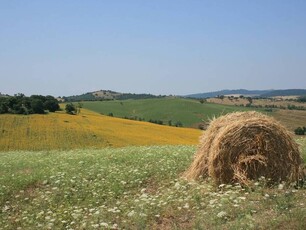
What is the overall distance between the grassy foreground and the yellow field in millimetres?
27148

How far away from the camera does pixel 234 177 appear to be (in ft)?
32.4

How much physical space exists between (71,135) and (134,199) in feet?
135

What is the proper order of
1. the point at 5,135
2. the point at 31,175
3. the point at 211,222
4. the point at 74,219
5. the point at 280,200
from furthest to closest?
the point at 5,135
the point at 31,175
the point at 74,219
the point at 280,200
the point at 211,222

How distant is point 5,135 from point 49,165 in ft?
126

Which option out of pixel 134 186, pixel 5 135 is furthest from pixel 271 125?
pixel 5 135

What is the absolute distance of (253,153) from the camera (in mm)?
10234

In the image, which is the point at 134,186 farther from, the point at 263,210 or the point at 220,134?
the point at 263,210

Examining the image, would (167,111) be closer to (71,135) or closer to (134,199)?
(71,135)

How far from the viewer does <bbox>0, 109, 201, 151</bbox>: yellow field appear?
44750 mm

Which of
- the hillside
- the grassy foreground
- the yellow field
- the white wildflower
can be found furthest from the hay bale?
the hillside

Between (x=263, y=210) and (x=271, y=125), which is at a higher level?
(x=271, y=125)

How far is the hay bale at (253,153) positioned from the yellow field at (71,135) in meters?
30.4

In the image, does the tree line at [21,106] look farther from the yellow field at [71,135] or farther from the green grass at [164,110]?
the green grass at [164,110]

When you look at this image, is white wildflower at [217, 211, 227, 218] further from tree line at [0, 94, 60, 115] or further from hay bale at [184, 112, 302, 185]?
tree line at [0, 94, 60, 115]
